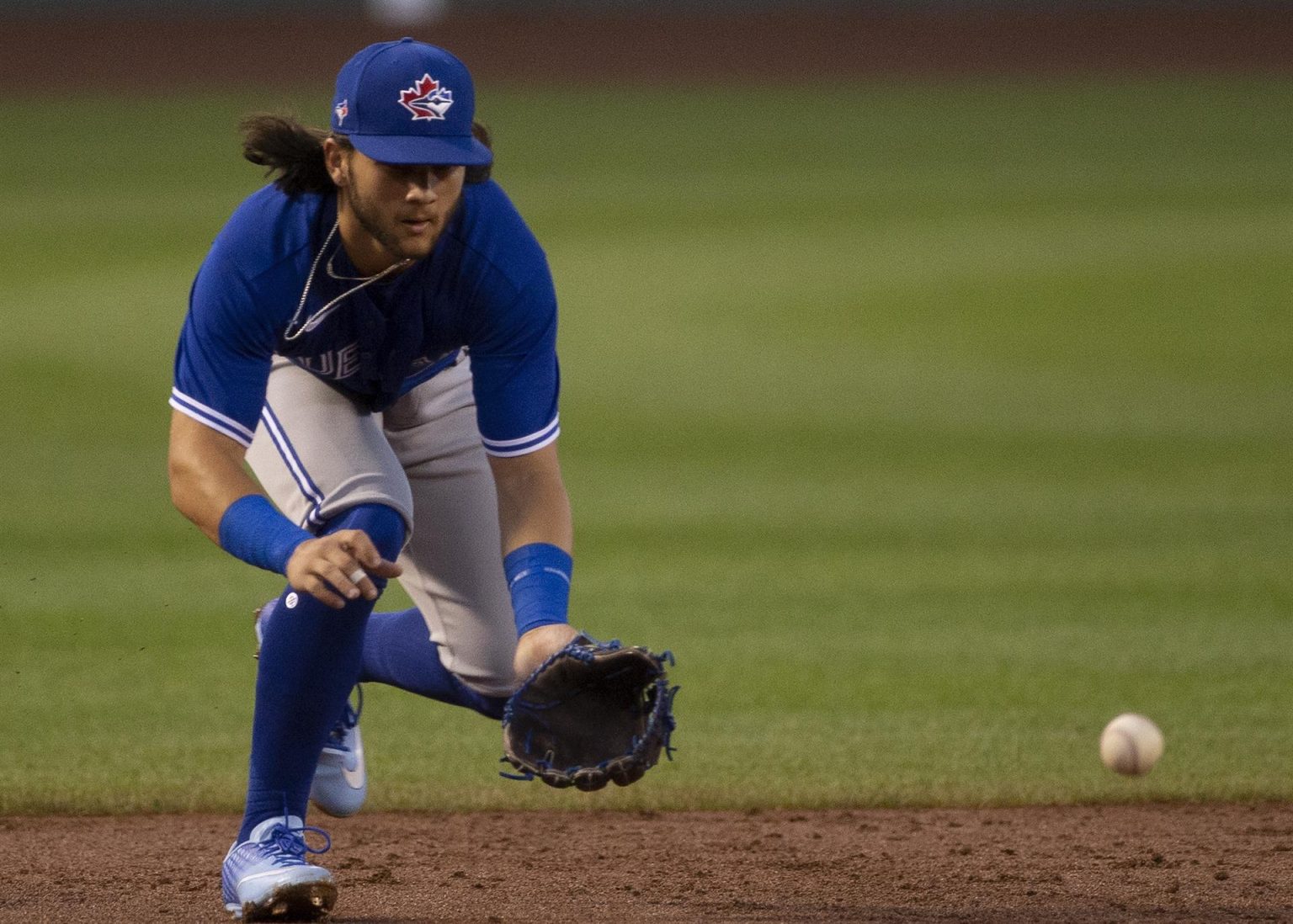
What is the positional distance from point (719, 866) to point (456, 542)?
92 centimetres

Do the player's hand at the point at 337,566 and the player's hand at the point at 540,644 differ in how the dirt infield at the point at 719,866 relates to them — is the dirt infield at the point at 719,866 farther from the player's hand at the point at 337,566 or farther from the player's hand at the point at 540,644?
the player's hand at the point at 337,566

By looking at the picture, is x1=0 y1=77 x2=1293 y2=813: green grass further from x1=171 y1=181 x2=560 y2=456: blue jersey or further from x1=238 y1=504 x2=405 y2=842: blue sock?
x1=171 y1=181 x2=560 y2=456: blue jersey

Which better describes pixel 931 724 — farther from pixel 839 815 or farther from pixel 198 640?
pixel 198 640

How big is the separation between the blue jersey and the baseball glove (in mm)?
497

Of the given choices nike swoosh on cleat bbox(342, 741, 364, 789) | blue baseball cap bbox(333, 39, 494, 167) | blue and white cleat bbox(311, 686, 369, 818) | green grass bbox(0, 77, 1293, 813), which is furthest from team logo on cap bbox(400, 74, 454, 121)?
green grass bbox(0, 77, 1293, 813)

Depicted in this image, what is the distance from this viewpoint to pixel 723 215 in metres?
20.4

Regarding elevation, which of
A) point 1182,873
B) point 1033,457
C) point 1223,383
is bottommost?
point 1182,873

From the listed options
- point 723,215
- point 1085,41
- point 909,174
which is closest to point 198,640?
point 723,215

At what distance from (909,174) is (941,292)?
7.66 meters

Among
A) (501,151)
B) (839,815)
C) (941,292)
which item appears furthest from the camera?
(501,151)

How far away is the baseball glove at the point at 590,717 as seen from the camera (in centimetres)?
334

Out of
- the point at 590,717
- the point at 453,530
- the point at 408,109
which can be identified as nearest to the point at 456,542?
the point at 453,530

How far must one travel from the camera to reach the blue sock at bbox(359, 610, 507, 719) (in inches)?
164

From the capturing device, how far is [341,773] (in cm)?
421
